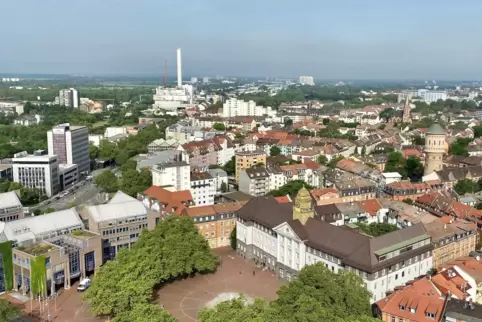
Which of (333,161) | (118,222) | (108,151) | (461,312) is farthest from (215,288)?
(108,151)

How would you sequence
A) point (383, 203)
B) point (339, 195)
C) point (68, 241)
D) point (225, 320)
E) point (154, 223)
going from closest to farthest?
point (225, 320) → point (68, 241) → point (154, 223) → point (383, 203) → point (339, 195)

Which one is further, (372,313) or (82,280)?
(82,280)

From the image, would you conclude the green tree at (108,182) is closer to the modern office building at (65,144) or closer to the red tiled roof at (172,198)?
the modern office building at (65,144)

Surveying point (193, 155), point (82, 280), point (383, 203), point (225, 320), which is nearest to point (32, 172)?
point (193, 155)

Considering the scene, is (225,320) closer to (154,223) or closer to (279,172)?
(154,223)

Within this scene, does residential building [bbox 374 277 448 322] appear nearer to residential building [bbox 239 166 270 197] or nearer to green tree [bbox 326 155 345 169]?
residential building [bbox 239 166 270 197]

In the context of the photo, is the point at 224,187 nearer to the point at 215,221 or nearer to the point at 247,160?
the point at 247,160

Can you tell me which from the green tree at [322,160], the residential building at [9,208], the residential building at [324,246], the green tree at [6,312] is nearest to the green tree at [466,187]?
the green tree at [322,160]
